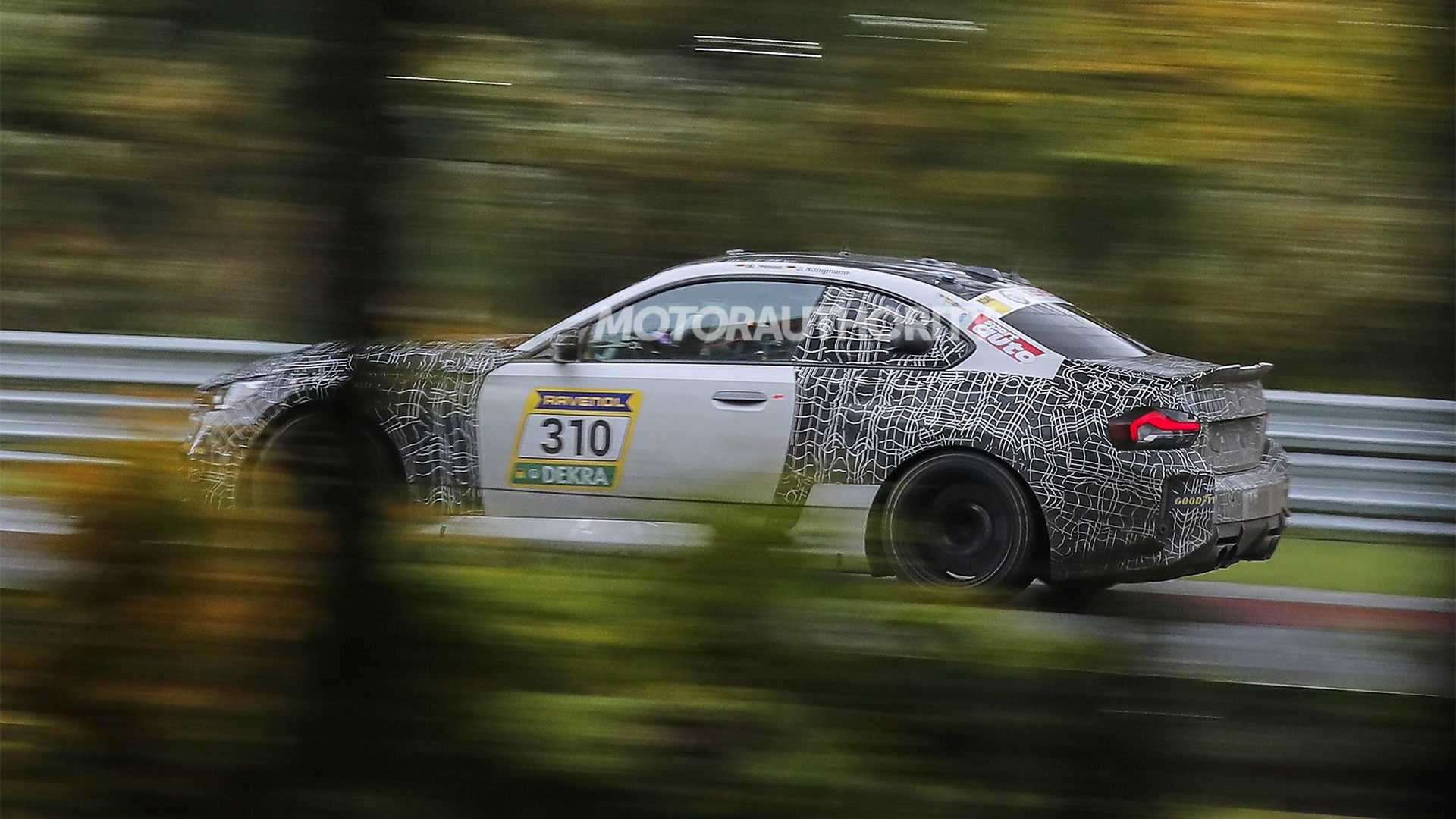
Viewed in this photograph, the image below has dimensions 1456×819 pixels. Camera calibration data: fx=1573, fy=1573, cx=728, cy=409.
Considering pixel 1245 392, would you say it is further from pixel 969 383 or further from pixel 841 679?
pixel 969 383

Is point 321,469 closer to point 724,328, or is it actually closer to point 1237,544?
point 724,328

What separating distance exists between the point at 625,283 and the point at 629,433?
8.65 ft

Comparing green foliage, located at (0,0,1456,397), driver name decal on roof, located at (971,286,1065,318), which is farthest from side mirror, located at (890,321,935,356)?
green foliage, located at (0,0,1456,397)

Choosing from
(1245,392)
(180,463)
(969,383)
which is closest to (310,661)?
(180,463)

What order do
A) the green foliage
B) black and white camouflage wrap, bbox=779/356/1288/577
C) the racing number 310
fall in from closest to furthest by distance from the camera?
the green foliage → black and white camouflage wrap, bbox=779/356/1288/577 → the racing number 310

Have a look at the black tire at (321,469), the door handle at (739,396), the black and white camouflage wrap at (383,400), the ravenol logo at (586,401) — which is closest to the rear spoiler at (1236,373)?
the black and white camouflage wrap at (383,400)

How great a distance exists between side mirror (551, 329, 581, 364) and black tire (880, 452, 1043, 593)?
2.39 feet

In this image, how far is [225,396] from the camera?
310cm

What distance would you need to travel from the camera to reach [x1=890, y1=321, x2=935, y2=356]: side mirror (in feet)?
19.1

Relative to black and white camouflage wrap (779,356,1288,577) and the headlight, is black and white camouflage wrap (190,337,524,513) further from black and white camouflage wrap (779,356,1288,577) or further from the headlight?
black and white camouflage wrap (779,356,1288,577)

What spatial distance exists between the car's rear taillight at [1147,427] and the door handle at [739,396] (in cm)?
123

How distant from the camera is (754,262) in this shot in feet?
11.3

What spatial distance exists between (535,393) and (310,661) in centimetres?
208

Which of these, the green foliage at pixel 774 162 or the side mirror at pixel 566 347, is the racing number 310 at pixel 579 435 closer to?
the side mirror at pixel 566 347
